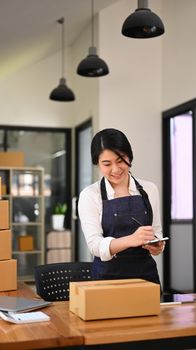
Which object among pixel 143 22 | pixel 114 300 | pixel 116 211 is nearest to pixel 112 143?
pixel 116 211

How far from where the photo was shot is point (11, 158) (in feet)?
23.3

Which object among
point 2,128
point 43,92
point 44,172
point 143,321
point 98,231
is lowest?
point 143,321

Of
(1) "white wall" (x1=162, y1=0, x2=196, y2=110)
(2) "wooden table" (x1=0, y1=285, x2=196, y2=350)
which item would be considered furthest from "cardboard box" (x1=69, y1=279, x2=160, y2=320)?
(1) "white wall" (x1=162, y1=0, x2=196, y2=110)

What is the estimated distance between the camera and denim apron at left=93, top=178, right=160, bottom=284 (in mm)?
2264

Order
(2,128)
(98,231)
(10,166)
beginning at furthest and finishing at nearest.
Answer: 1. (2,128)
2. (10,166)
3. (98,231)

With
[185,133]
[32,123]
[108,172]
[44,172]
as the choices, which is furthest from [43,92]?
[108,172]

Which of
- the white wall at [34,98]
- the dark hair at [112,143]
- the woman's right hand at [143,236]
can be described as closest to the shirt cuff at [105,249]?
the woman's right hand at [143,236]

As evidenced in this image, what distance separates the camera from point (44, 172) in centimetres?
776

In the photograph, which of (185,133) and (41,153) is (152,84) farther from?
(41,153)

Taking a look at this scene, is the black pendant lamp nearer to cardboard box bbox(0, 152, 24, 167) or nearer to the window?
cardboard box bbox(0, 152, 24, 167)

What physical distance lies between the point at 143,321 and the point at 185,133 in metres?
4.87

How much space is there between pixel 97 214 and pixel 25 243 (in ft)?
16.4

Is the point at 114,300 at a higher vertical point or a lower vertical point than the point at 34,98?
lower

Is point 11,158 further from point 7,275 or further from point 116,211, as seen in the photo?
point 116,211
